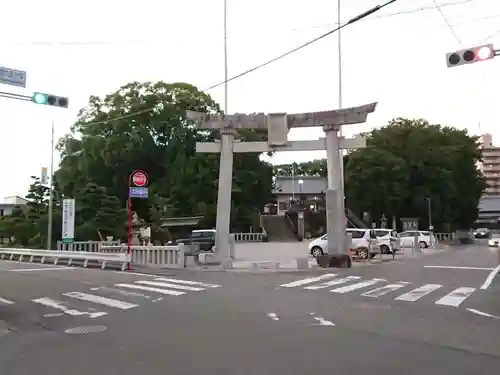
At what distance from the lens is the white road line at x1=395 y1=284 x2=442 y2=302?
13648mm

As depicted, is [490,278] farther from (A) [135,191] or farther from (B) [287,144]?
(A) [135,191]

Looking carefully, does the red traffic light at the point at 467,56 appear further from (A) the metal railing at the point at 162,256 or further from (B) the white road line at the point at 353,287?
(A) the metal railing at the point at 162,256

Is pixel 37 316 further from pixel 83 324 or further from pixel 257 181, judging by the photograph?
pixel 257 181

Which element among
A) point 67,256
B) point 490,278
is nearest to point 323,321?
point 490,278

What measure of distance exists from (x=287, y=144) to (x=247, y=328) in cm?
1779

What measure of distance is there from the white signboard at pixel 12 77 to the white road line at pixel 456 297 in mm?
12464

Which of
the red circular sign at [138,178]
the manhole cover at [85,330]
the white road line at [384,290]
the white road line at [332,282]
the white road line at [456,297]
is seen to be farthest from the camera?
the red circular sign at [138,178]

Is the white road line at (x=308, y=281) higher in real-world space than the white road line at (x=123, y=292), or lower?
higher

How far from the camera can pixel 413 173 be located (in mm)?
69375

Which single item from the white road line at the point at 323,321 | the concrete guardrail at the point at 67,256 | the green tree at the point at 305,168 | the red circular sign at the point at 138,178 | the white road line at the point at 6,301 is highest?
the green tree at the point at 305,168

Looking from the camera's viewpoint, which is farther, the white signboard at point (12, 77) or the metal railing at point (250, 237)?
the metal railing at point (250, 237)

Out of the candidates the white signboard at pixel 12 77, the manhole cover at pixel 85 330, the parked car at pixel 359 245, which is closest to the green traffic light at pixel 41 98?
the white signboard at pixel 12 77

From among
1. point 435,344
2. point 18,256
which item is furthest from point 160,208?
point 435,344

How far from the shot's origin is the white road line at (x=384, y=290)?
Result: 14.4m
